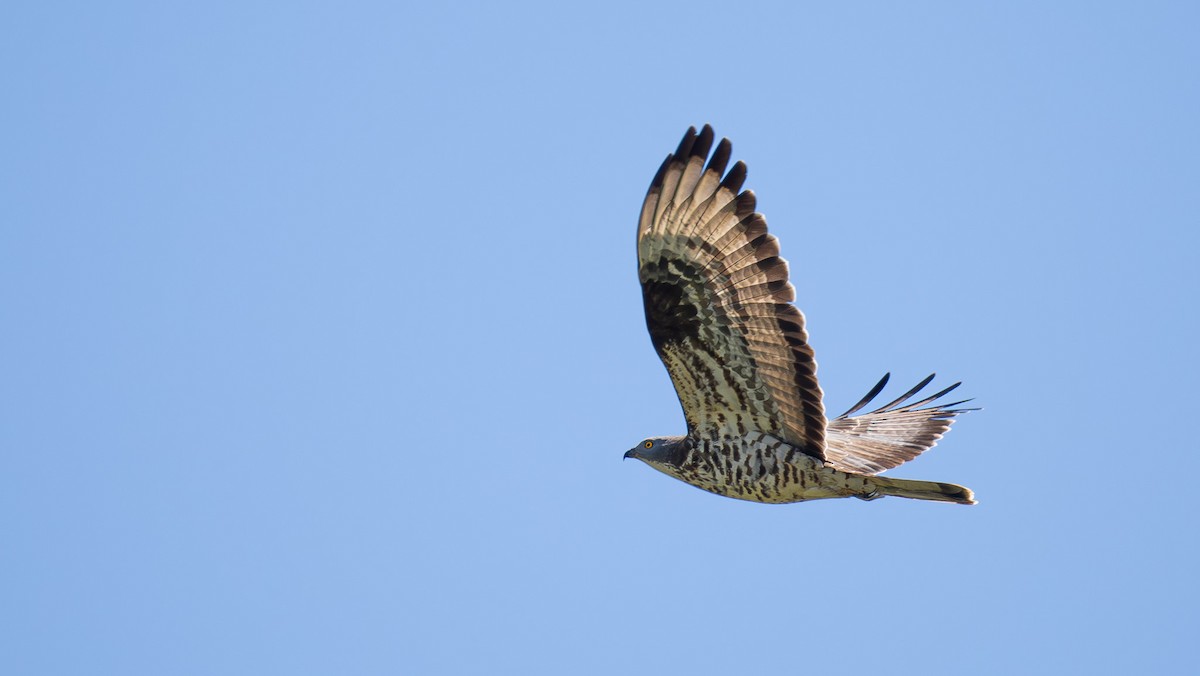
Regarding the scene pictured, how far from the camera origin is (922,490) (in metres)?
9.14

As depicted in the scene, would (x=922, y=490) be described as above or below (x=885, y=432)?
below

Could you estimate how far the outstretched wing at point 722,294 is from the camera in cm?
898

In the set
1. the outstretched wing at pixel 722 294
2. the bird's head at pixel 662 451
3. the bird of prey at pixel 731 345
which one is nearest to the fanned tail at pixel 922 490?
the bird of prey at pixel 731 345

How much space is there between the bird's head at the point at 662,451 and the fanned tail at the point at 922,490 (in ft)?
4.83

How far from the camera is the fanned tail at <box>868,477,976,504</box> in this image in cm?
904

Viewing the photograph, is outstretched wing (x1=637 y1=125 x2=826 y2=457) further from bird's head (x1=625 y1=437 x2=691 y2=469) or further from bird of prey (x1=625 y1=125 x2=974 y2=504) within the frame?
bird's head (x1=625 y1=437 x2=691 y2=469)

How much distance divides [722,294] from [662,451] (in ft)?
5.10

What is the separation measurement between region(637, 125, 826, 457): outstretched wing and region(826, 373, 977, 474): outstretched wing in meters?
0.84

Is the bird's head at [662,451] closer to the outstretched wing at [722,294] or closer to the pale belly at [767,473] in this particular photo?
the pale belly at [767,473]

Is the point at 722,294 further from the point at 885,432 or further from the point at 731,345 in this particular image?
the point at 885,432

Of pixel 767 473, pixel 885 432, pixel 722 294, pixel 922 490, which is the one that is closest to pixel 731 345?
pixel 722 294

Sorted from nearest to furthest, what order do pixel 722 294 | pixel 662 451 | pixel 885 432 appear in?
1. pixel 722 294
2. pixel 662 451
3. pixel 885 432

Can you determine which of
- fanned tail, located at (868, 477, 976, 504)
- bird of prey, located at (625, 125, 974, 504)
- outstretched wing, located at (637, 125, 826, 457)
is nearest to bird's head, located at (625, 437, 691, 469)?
bird of prey, located at (625, 125, 974, 504)

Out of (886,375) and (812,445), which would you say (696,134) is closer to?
(812,445)
